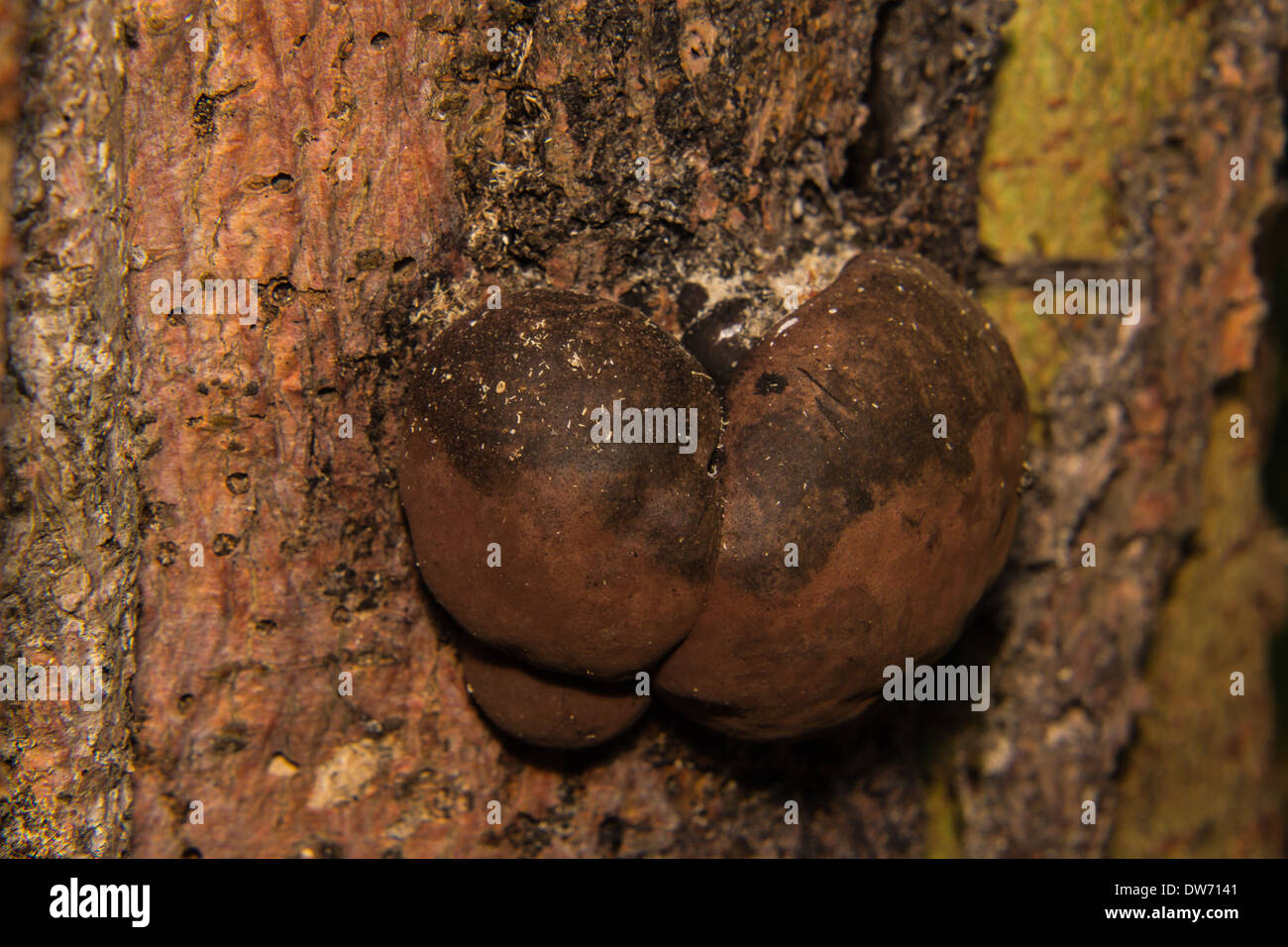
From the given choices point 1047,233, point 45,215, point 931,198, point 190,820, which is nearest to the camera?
point 45,215

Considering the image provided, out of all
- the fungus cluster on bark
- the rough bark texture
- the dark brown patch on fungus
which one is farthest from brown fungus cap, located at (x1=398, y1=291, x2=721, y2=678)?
the rough bark texture

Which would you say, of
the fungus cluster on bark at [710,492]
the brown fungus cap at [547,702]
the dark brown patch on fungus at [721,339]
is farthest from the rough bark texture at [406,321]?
the fungus cluster on bark at [710,492]

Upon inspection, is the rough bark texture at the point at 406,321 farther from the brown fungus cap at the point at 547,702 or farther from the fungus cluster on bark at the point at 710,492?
the fungus cluster on bark at the point at 710,492

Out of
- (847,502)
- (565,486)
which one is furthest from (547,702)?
(847,502)

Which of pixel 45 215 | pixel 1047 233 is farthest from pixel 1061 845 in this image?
pixel 45 215

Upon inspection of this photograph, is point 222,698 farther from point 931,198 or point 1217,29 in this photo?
point 1217,29

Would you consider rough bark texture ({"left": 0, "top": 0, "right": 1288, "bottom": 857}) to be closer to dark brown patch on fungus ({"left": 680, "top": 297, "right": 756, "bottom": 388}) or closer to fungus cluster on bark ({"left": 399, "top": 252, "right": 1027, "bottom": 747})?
dark brown patch on fungus ({"left": 680, "top": 297, "right": 756, "bottom": 388})

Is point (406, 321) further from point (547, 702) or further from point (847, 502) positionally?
point (847, 502)
